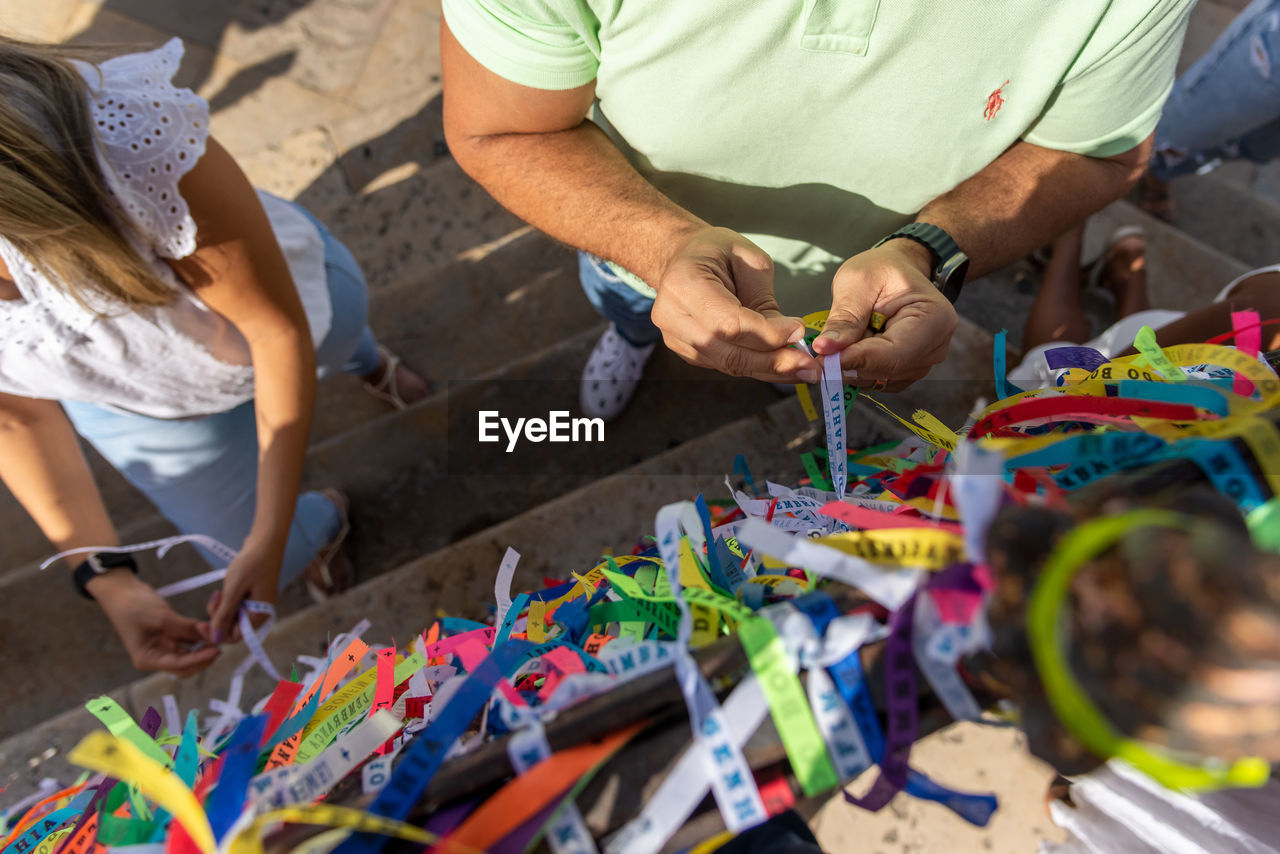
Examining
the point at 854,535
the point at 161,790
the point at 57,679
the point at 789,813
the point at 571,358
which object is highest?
the point at 854,535

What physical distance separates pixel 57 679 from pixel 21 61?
8.03 ft

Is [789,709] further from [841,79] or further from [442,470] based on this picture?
[442,470]

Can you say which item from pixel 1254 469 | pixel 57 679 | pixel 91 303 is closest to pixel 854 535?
pixel 1254 469

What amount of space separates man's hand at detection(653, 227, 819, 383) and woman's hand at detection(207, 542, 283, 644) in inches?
50.8

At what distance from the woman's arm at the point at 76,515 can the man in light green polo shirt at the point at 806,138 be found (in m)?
1.31

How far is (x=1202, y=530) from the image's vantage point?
0.43m

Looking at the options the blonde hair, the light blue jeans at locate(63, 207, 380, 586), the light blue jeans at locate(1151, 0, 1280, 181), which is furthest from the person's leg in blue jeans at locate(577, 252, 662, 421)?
the light blue jeans at locate(1151, 0, 1280, 181)

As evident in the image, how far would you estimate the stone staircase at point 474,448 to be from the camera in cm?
201

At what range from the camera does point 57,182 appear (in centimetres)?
116

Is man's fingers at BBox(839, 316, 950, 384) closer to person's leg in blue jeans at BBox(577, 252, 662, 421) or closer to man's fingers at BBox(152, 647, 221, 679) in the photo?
person's leg in blue jeans at BBox(577, 252, 662, 421)

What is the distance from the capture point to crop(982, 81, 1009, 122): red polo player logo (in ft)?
3.88

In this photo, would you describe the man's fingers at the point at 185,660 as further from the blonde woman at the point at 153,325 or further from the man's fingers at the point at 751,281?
the man's fingers at the point at 751,281

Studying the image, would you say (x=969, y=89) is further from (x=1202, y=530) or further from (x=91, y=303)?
(x=91, y=303)

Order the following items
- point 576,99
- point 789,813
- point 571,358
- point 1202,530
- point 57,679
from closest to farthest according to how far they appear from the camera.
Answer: point 1202,530
point 789,813
point 576,99
point 57,679
point 571,358
